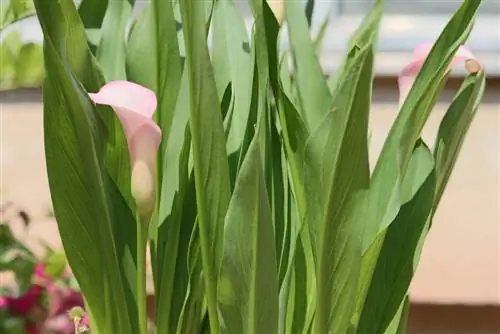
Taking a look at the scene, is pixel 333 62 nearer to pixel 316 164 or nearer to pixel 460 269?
pixel 460 269

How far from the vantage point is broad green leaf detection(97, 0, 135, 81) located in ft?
1.82

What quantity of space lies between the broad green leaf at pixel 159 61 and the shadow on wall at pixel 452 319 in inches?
15.7

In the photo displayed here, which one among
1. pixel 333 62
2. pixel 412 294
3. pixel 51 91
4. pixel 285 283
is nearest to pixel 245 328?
pixel 285 283

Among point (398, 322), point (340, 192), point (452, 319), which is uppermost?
point (340, 192)

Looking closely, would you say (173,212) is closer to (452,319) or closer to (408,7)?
(452,319)

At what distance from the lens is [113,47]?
56 cm

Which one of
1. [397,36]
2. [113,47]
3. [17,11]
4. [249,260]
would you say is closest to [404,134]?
[249,260]

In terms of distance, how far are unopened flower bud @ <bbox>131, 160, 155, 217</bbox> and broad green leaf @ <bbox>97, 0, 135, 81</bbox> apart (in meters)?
0.13

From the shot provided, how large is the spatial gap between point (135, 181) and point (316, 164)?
0.11 meters

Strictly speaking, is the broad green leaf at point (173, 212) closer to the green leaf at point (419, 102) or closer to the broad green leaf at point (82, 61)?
the broad green leaf at point (82, 61)

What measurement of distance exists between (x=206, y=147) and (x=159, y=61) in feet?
0.35

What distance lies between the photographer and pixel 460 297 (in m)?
0.79

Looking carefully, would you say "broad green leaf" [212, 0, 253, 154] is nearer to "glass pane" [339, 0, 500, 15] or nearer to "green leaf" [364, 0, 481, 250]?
"green leaf" [364, 0, 481, 250]

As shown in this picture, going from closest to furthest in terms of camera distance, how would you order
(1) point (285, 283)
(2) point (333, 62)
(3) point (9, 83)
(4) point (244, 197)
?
(4) point (244, 197) < (1) point (285, 283) < (3) point (9, 83) < (2) point (333, 62)
